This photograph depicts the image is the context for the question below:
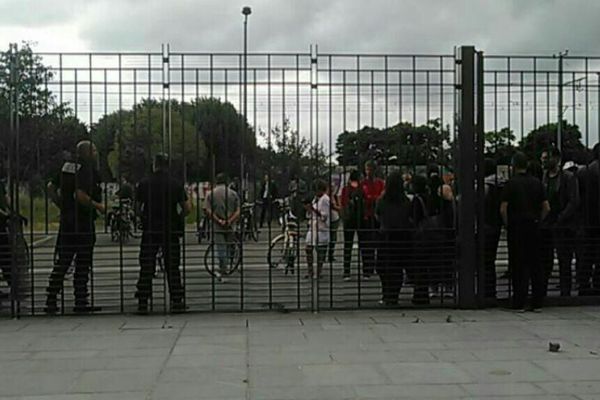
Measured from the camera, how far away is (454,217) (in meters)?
10.1

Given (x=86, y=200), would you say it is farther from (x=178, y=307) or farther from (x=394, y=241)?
(x=394, y=241)

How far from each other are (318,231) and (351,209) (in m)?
0.57

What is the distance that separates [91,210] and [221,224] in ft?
4.96

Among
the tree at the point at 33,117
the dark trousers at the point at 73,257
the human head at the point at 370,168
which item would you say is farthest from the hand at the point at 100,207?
the human head at the point at 370,168

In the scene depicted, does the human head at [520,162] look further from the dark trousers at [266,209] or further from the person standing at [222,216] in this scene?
the person standing at [222,216]

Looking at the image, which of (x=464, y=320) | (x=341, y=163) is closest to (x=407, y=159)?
(x=341, y=163)

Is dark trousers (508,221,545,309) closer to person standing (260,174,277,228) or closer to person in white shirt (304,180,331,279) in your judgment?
person in white shirt (304,180,331,279)

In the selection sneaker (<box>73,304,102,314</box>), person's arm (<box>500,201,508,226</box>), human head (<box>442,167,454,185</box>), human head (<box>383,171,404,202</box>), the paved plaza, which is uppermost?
human head (<box>442,167,454,185</box>)

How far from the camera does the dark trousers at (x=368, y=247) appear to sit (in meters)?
10.1

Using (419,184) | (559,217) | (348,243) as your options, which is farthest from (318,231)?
(559,217)

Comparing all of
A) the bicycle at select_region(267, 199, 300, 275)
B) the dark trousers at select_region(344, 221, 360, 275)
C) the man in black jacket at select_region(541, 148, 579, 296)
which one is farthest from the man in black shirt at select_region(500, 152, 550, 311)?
the bicycle at select_region(267, 199, 300, 275)

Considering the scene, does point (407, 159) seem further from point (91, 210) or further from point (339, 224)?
point (91, 210)

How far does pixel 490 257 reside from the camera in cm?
1024

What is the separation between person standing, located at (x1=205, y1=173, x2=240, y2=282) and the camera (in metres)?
9.84
